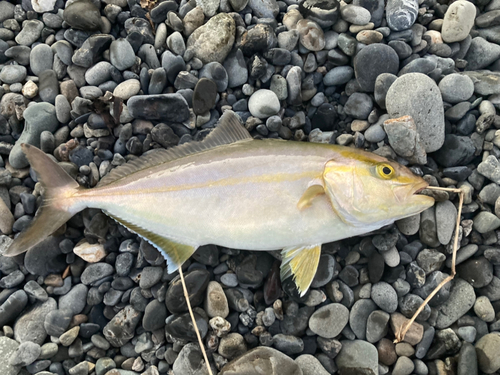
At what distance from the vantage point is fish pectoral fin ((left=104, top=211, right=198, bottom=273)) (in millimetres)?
2646

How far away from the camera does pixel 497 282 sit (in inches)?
112

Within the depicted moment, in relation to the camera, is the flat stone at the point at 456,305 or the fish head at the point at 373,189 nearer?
the fish head at the point at 373,189

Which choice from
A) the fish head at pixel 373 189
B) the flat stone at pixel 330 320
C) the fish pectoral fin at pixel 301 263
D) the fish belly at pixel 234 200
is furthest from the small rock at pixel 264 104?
the flat stone at pixel 330 320

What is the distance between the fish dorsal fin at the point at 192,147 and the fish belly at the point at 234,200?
0.32 ft

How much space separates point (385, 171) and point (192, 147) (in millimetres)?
1493

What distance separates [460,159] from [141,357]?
3282 millimetres

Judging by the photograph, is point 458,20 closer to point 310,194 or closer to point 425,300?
point 310,194

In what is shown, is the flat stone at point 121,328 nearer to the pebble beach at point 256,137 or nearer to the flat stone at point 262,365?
the pebble beach at point 256,137

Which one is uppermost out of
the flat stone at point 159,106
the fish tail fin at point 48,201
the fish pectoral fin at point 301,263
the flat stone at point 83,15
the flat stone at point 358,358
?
the flat stone at point 83,15

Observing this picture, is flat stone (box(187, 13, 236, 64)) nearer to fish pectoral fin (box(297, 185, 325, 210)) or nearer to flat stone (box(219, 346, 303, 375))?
fish pectoral fin (box(297, 185, 325, 210))

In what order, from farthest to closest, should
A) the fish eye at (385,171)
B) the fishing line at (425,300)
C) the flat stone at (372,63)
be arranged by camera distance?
the flat stone at (372,63), the fishing line at (425,300), the fish eye at (385,171)

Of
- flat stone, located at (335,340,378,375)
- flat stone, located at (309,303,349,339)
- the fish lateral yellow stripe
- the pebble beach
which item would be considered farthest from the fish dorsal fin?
flat stone, located at (335,340,378,375)

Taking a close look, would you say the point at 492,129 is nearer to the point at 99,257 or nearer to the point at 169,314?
the point at 169,314

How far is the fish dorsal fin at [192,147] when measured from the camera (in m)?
2.65
